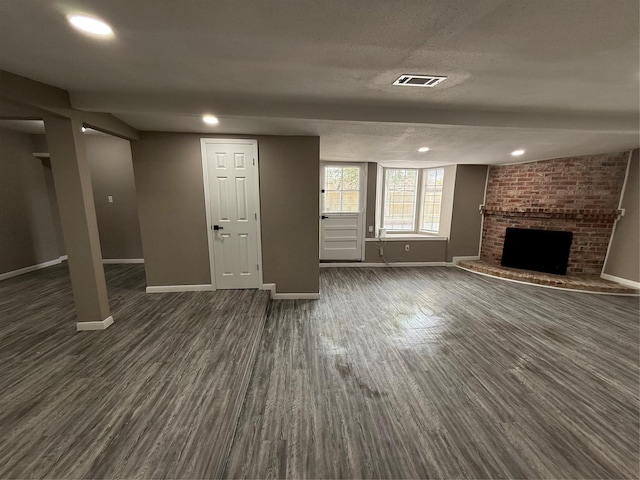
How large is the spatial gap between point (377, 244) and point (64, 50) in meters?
5.07

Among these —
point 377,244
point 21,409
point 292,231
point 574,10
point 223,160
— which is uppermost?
point 574,10

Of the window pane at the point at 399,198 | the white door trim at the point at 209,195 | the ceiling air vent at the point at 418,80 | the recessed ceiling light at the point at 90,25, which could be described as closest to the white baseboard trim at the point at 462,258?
the window pane at the point at 399,198

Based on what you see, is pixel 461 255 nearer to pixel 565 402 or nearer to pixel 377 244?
pixel 377 244

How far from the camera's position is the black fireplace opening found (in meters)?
4.47

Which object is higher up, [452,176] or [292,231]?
[452,176]

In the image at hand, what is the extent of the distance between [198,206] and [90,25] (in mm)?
2281

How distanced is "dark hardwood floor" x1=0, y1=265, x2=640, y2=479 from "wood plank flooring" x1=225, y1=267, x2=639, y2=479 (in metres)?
0.01

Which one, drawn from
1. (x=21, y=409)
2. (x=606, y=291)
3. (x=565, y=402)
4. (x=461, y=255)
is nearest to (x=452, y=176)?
(x=461, y=255)

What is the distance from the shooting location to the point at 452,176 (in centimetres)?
539

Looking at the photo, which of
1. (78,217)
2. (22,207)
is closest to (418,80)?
(78,217)

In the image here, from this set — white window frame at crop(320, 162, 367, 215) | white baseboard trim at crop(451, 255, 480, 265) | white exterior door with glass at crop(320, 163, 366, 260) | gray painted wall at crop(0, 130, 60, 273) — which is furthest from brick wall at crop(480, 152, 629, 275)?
gray painted wall at crop(0, 130, 60, 273)

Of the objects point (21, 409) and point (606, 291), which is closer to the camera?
point (21, 409)

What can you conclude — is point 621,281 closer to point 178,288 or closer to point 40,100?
point 178,288

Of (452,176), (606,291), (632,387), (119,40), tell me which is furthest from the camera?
(452,176)
